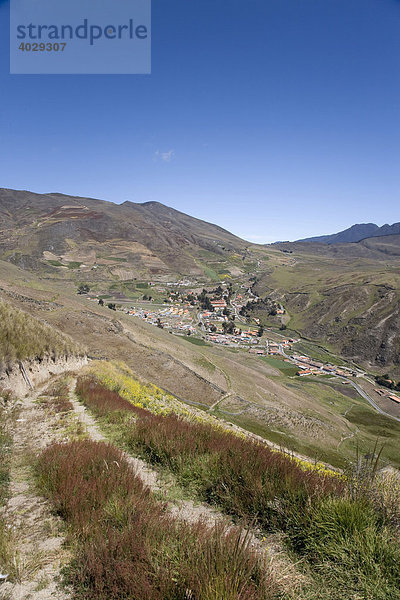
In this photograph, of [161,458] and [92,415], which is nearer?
[161,458]

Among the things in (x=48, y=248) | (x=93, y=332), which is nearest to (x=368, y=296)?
(x=93, y=332)

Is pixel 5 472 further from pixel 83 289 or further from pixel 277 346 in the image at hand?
pixel 83 289

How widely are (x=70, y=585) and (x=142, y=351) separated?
1426 inches

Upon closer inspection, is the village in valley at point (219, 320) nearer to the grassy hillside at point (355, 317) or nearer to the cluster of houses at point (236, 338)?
the cluster of houses at point (236, 338)

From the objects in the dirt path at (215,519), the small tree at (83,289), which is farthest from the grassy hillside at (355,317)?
the dirt path at (215,519)

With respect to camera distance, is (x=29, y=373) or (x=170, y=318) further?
(x=170, y=318)

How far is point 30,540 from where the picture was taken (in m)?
3.95

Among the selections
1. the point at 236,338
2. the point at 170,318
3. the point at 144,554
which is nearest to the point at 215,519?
the point at 144,554

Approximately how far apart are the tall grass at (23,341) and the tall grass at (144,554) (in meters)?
12.4

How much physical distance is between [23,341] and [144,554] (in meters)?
17.0

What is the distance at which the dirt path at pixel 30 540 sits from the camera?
120 inches

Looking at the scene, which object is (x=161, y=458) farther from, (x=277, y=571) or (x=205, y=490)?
(x=277, y=571)

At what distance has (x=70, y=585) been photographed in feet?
10.1

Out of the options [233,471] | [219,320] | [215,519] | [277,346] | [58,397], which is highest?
[215,519]
